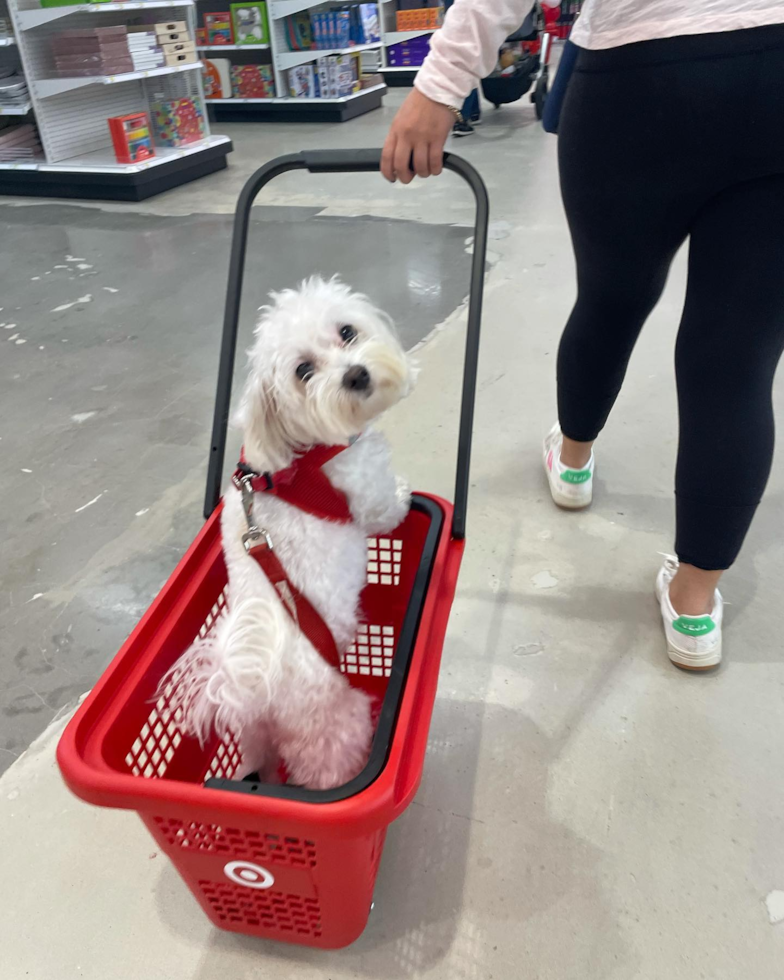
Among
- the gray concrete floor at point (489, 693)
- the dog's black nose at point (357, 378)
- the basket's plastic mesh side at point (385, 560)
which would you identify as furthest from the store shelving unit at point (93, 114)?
the dog's black nose at point (357, 378)

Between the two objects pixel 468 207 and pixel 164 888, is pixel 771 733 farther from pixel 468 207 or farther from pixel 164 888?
pixel 468 207

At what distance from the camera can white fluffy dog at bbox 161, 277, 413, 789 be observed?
2.51ft

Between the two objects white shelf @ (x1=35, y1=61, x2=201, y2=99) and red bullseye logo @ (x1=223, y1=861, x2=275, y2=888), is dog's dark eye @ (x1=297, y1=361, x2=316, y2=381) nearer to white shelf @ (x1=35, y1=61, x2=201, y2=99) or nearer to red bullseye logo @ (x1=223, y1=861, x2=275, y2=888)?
red bullseye logo @ (x1=223, y1=861, x2=275, y2=888)

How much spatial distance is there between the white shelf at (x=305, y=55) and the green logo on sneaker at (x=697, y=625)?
5711mm

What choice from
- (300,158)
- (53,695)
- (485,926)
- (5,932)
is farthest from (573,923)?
(300,158)

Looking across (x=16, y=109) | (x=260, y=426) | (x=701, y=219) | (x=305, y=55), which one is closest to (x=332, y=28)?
(x=305, y=55)

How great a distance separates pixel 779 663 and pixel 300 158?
1.05 m

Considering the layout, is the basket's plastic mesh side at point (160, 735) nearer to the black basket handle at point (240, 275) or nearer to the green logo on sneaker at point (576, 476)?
the black basket handle at point (240, 275)

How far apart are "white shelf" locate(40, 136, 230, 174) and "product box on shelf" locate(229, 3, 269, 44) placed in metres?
1.88

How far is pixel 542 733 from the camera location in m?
1.05

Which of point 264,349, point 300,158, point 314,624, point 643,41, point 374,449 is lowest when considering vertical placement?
point 314,624

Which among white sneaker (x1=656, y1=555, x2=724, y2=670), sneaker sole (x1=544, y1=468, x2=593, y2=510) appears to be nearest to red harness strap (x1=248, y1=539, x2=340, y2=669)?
white sneaker (x1=656, y1=555, x2=724, y2=670)

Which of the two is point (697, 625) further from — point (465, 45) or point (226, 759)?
point (465, 45)

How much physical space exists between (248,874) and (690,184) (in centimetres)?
91
